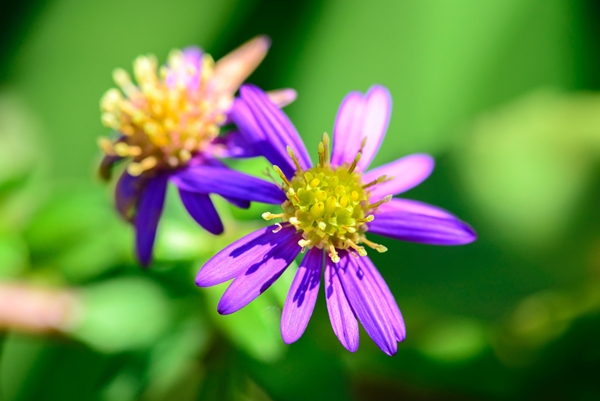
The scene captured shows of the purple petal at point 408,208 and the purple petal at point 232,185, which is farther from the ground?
the purple petal at point 232,185

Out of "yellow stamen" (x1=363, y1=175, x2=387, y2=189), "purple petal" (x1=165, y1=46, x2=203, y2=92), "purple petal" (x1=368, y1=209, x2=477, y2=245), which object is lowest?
"purple petal" (x1=368, y1=209, x2=477, y2=245)

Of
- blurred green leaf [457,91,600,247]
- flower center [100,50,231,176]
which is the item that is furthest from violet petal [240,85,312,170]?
blurred green leaf [457,91,600,247]

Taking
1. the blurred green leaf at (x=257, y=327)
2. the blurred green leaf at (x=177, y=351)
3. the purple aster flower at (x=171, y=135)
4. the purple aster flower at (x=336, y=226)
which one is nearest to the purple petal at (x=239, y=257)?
the purple aster flower at (x=336, y=226)

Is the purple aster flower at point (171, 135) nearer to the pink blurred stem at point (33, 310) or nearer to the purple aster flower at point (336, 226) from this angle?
the purple aster flower at point (336, 226)

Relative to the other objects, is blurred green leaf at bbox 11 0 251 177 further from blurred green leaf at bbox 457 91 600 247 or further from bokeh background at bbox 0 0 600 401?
blurred green leaf at bbox 457 91 600 247

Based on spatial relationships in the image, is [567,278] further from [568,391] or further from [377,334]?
[377,334]

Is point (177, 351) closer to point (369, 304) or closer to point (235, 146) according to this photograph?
point (235, 146)

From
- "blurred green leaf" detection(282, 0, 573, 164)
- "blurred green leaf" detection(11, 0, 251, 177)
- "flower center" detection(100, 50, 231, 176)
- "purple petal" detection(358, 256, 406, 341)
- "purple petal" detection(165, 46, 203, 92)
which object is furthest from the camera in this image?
"blurred green leaf" detection(11, 0, 251, 177)

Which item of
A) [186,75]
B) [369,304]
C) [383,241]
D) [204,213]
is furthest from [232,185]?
[383,241]

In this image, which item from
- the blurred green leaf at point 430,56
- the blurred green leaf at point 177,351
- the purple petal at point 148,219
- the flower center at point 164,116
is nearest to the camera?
the purple petal at point 148,219
